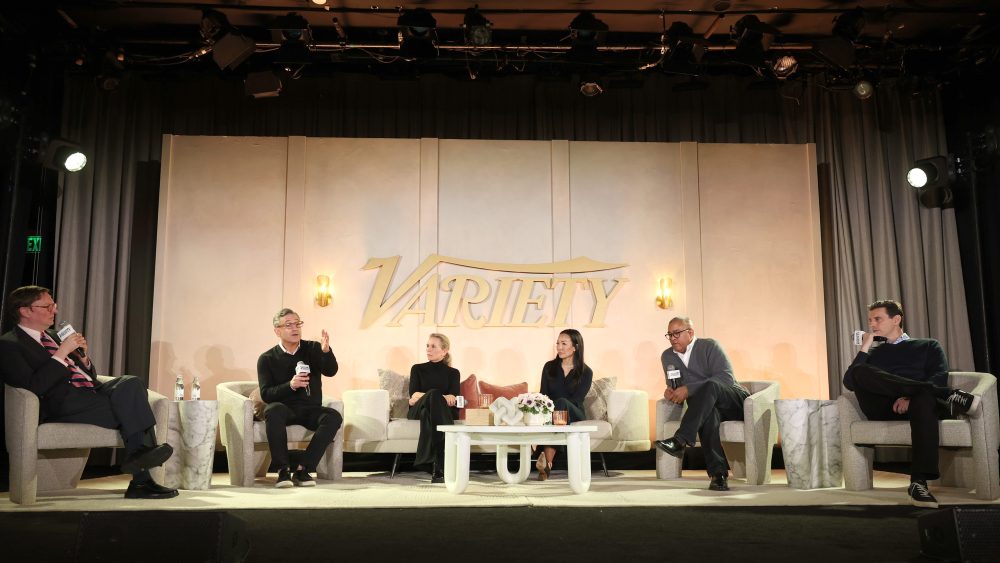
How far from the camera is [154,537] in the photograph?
7.63 ft

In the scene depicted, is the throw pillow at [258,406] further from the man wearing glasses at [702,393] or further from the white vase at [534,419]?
the man wearing glasses at [702,393]

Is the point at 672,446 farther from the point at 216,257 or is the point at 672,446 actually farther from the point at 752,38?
the point at 216,257

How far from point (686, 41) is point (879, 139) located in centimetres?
223

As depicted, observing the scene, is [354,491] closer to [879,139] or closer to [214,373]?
[214,373]

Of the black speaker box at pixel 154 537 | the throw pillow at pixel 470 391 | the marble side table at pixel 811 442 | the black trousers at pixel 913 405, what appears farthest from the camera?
the throw pillow at pixel 470 391

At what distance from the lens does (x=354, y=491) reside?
4.86 meters

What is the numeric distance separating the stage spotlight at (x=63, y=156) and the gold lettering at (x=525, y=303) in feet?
11.7

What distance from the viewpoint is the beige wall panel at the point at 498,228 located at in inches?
282

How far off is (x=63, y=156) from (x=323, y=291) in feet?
7.24

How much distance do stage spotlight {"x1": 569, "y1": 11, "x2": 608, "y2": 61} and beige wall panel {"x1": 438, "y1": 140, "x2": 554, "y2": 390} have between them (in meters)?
0.95

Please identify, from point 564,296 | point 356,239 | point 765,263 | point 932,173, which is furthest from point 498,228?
point 932,173

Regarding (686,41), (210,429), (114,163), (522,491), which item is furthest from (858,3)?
(114,163)

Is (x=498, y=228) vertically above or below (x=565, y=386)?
above

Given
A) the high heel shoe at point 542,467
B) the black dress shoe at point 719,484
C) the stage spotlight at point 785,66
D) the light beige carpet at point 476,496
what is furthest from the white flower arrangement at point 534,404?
the stage spotlight at point 785,66
